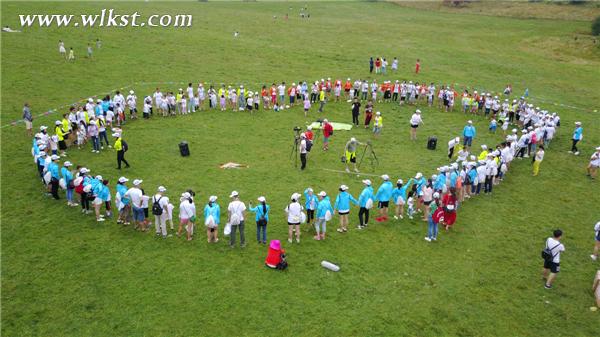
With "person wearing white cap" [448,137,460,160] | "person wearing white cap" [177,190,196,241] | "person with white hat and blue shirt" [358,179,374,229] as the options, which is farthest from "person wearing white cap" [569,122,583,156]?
"person wearing white cap" [177,190,196,241]

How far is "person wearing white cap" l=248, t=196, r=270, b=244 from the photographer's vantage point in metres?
17.0

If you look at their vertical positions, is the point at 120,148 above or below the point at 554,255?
above

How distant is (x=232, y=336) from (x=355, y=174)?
13020 mm

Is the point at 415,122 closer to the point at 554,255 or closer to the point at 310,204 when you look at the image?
the point at 310,204

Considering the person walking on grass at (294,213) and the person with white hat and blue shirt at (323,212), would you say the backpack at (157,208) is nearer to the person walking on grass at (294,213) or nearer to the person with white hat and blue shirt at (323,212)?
the person walking on grass at (294,213)

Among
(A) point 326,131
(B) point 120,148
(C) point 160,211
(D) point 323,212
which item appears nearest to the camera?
(C) point 160,211

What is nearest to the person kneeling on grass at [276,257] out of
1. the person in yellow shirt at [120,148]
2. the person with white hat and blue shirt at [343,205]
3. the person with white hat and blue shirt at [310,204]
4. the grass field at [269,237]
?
the grass field at [269,237]

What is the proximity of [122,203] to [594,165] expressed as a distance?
78.3ft

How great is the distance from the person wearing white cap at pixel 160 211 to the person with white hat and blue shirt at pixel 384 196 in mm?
8412

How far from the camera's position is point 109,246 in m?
17.4

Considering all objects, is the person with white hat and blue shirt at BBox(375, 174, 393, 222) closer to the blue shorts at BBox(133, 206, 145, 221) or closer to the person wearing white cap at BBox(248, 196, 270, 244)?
the person wearing white cap at BBox(248, 196, 270, 244)

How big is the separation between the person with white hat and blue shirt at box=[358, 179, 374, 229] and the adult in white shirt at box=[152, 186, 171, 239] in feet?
24.7

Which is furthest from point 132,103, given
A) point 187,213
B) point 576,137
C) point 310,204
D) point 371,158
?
point 576,137

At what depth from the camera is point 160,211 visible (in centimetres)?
1741
